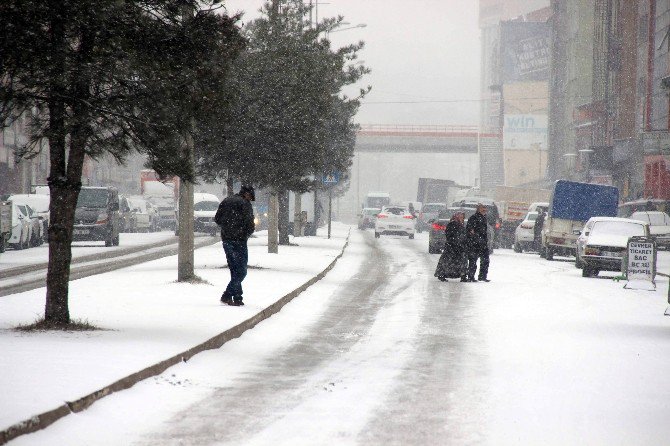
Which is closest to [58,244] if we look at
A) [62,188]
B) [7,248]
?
[62,188]

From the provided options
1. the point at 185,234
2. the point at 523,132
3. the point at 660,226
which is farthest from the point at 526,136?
the point at 185,234

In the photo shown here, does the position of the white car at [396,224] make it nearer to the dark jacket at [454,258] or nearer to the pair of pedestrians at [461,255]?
the pair of pedestrians at [461,255]

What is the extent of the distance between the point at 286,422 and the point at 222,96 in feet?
19.1

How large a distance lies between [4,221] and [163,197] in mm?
35188

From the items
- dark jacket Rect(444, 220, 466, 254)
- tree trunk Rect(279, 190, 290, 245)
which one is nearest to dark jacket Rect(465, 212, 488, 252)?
dark jacket Rect(444, 220, 466, 254)

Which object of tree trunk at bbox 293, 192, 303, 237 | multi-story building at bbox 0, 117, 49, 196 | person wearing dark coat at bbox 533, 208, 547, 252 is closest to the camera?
person wearing dark coat at bbox 533, 208, 547, 252

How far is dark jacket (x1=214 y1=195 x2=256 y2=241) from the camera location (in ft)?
55.1

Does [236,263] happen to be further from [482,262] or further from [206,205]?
[206,205]

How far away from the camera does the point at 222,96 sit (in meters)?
13.3

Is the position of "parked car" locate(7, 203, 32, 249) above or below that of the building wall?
below

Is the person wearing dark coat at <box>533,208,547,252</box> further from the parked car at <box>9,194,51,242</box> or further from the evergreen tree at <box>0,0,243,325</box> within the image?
the evergreen tree at <box>0,0,243,325</box>

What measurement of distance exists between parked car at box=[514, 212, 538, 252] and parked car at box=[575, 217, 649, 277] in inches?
523

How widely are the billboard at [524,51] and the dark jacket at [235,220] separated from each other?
5599 inches

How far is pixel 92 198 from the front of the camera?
4241cm
